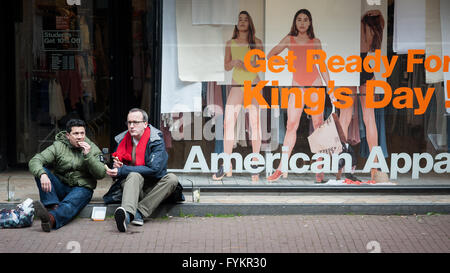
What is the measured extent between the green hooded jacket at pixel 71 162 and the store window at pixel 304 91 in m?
1.60

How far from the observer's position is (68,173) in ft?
22.0

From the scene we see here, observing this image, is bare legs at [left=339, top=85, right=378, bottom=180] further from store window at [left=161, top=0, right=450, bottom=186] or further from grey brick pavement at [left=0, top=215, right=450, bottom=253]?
grey brick pavement at [left=0, top=215, right=450, bottom=253]

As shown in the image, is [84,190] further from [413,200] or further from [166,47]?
[413,200]

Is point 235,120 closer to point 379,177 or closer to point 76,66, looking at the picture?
point 379,177

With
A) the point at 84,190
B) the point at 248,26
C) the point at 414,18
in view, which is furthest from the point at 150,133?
the point at 414,18

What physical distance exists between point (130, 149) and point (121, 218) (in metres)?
0.89

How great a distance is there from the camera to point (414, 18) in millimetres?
7969

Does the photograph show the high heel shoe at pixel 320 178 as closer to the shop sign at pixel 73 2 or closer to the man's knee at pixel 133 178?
the man's knee at pixel 133 178

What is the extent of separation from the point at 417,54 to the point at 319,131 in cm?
162

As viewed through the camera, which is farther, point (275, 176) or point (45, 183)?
point (275, 176)

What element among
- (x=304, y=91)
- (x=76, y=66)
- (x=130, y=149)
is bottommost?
(x=130, y=149)

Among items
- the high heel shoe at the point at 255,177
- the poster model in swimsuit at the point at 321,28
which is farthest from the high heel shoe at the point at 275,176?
the poster model in swimsuit at the point at 321,28

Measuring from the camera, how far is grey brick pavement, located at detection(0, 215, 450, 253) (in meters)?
5.83

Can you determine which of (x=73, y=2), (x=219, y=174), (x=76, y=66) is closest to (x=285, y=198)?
(x=219, y=174)
